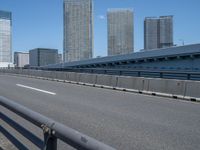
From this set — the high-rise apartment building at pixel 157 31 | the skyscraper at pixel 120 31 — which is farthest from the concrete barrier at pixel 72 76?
the high-rise apartment building at pixel 157 31

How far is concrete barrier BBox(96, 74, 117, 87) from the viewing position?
22.8m

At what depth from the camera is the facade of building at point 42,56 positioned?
10375 centimetres

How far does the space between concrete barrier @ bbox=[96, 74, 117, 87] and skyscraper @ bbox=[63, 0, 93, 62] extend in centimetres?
7154

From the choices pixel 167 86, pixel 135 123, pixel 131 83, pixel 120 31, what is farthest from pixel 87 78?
pixel 120 31

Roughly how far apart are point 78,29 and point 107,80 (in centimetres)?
8155

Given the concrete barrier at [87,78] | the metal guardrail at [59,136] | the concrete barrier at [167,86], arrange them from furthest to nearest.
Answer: the concrete barrier at [87,78], the concrete barrier at [167,86], the metal guardrail at [59,136]

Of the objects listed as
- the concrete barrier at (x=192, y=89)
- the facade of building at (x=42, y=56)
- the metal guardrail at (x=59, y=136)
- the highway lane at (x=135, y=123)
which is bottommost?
the highway lane at (x=135, y=123)

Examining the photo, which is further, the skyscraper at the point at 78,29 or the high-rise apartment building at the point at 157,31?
the high-rise apartment building at the point at 157,31

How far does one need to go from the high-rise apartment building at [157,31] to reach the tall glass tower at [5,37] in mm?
44330

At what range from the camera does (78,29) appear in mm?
103812

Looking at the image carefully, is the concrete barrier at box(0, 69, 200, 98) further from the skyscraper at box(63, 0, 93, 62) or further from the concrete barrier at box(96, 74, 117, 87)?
the skyscraper at box(63, 0, 93, 62)

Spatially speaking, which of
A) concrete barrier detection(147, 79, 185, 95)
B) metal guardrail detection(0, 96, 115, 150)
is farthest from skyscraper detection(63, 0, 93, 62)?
metal guardrail detection(0, 96, 115, 150)

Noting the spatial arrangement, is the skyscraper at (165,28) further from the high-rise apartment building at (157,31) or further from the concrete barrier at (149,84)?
the concrete barrier at (149,84)

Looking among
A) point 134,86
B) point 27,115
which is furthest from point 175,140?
point 134,86
